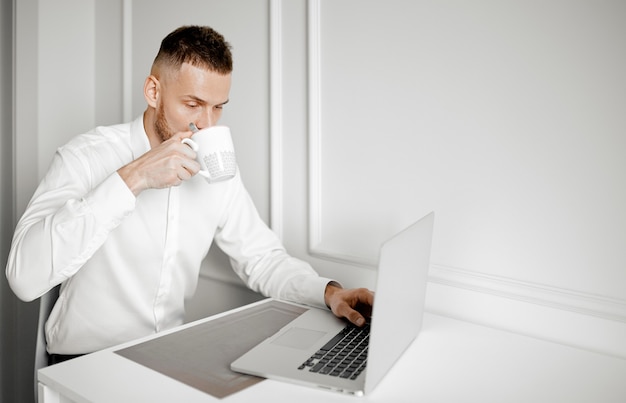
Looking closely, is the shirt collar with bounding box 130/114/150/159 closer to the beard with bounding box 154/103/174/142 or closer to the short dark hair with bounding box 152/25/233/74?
the beard with bounding box 154/103/174/142

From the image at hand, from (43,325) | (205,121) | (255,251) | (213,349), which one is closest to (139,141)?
(205,121)

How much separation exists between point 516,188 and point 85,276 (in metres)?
1.06

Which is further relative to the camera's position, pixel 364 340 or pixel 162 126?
pixel 162 126

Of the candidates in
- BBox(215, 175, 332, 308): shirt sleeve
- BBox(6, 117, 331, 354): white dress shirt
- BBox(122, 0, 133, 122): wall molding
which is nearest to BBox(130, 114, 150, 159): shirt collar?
BBox(6, 117, 331, 354): white dress shirt

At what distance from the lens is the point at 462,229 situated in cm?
120

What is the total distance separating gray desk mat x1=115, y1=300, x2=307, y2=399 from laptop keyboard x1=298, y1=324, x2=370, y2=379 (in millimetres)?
109

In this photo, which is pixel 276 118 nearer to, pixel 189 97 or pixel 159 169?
pixel 189 97

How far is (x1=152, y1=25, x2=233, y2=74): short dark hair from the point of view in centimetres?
126

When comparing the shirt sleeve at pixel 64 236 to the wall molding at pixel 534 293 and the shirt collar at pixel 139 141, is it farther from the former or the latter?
the wall molding at pixel 534 293

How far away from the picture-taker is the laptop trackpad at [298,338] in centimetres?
98

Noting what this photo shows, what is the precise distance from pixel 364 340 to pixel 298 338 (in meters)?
0.13

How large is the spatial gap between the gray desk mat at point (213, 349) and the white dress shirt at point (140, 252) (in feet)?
0.50

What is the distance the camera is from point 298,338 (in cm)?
101

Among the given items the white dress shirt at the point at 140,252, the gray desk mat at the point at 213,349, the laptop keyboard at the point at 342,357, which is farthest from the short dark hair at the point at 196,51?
the laptop keyboard at the point at 342,357
